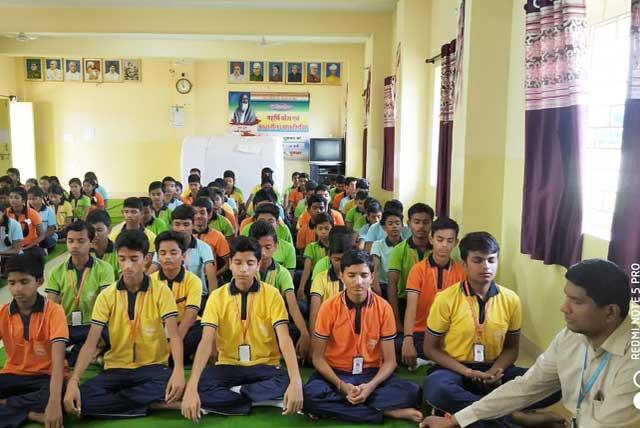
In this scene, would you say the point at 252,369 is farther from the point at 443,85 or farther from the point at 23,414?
the point at 443,85

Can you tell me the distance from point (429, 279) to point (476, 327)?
2.27 ft

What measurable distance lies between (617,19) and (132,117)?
12144 mm

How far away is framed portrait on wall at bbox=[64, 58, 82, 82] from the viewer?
1345 centimetres

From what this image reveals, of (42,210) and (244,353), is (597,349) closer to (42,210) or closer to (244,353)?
(244,353)

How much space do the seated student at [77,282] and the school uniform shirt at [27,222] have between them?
2.93 meters

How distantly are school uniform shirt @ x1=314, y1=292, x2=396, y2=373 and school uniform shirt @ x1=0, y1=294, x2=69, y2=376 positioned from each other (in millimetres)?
1288

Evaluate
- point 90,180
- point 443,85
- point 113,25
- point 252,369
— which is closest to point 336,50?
point 113,25

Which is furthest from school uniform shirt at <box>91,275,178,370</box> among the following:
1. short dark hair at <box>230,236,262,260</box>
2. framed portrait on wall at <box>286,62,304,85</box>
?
framed portrait on wall at <box>286,62,304,85</box>

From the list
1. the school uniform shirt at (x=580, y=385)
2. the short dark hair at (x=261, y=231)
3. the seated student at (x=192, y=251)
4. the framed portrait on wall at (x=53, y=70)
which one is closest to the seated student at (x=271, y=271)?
the short dark hair at (x=261, y=231)

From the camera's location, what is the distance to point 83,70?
13523 millimetres

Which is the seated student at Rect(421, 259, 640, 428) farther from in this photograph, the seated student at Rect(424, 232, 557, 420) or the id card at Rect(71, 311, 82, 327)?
the id card at Rect(71, 311, 82, 327)

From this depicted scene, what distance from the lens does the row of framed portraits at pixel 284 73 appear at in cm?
1366

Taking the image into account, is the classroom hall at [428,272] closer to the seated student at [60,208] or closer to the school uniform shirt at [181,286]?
the school uniform shirt at [181,286]

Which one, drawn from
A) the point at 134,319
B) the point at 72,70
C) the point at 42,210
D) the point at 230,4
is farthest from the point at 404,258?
the point at 72,70
